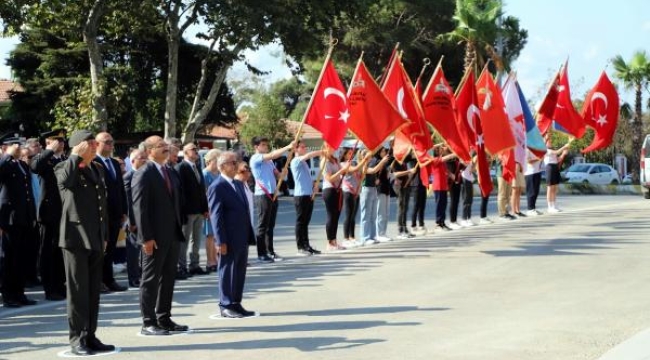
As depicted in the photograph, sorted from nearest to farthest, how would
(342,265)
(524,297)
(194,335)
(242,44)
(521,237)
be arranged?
(194,335) → (524,297) → (342,265) → (521,237) → (242,44)

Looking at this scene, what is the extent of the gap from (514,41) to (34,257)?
44.8 metres

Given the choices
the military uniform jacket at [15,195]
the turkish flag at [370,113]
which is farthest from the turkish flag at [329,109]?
the military uniform jacket at [15,195]

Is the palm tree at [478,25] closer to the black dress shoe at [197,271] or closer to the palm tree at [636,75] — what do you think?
the palm tree at [636,75]

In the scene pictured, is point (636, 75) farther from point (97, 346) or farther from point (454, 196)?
point (97, 346)

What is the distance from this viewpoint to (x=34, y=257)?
12.3 m

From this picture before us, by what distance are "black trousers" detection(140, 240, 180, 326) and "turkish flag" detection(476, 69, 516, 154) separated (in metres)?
10.6

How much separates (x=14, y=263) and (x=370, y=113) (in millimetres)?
6942

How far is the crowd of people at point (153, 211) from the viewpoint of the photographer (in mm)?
8266

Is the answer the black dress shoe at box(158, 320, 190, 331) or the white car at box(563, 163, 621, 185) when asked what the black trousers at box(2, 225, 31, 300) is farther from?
the white car at box(563, 163, 621, 185)

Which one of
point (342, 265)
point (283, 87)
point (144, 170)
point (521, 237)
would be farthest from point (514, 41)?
point (144, 170)

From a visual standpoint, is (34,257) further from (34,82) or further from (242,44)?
(34,82)

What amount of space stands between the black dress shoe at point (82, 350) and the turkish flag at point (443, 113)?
10.5 m

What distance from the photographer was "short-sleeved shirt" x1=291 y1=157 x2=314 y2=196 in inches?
625

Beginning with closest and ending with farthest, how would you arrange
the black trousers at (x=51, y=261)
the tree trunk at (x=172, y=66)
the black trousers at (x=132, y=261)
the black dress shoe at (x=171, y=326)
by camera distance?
1. the black dress shoe at (x=171, y=326)
2. the black trousers at (x=51, y=261)
3. the black trousers at (x=132, y=261)
4. the tree trunk at (x=172, y=66)
